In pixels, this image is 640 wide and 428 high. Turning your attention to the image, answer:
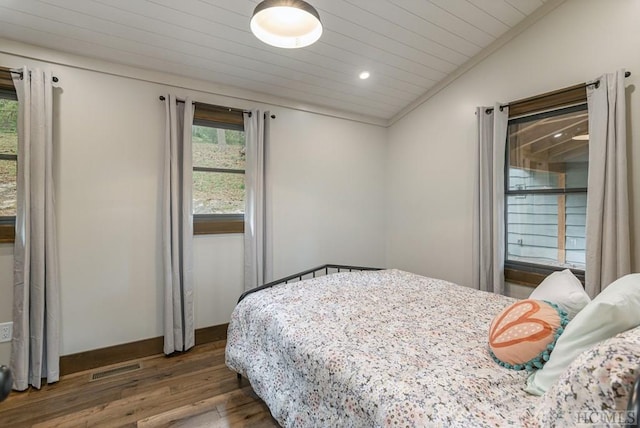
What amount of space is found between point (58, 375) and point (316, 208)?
8.39 feet

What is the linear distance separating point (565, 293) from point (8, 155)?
354 cm

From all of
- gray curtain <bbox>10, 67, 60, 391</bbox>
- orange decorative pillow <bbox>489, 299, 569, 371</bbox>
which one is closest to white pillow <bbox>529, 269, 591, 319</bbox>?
orange decorative pillow <bbox>489, 299, 569, 371</bbox>

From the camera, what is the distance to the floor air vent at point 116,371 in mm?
2379

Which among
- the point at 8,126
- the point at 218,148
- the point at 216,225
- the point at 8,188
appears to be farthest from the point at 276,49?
the point at 8,188

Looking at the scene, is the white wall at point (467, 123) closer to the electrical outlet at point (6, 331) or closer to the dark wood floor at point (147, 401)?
the dark wood floor at point (147, 401)

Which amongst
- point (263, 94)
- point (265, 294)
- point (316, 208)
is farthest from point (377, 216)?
point (265, 294)

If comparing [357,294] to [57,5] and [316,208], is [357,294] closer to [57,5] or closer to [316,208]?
[316,208]

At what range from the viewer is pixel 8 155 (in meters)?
2.29

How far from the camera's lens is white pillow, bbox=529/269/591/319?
137cm

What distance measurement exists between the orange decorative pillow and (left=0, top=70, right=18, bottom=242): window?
3.08 meters

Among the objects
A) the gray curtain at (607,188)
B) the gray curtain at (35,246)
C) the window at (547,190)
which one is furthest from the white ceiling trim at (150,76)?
the gray curtain at (607,188)

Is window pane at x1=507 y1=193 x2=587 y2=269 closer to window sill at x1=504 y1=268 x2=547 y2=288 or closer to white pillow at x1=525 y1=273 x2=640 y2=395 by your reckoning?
window sill at x1=504 y1=268 x2=547 y2=288

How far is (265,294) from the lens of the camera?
2113 millimetres

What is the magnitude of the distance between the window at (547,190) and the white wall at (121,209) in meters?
2.08
